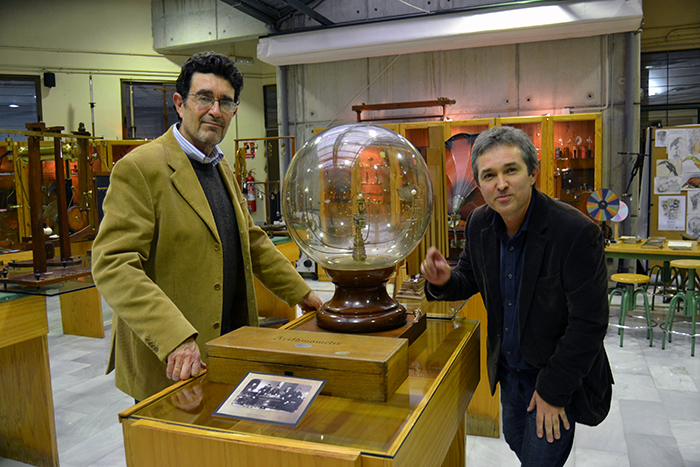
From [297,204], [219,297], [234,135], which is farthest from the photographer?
[234,135]

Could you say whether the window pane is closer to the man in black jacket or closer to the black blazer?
the man in black jacket

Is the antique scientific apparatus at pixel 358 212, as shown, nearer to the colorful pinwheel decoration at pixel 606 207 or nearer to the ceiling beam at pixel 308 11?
the colorful pinwheel decoration at pixel 606 207

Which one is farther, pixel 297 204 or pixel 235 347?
pixel 297 204

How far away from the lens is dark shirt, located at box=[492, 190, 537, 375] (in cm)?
179

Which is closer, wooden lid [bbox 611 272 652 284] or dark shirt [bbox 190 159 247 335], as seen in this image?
dark shirt [bbox 190 159 247 335]

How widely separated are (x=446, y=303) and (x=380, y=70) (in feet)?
24.4

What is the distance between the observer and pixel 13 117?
9.81 meters

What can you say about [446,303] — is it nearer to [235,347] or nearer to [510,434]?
[510,434]

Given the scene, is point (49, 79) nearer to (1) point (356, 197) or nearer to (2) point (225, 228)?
(2) point (225, 228)

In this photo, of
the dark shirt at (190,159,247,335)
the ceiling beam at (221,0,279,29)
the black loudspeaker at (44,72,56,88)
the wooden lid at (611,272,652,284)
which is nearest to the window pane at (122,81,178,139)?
the black loudspeaker at (44,72,56,88)

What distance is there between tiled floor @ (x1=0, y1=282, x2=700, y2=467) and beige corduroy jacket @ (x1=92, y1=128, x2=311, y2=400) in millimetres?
1832

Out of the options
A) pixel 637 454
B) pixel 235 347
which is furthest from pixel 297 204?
pixel 637 454

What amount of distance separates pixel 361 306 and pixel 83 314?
5443mm

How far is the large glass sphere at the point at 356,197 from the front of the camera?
5.45 ft
